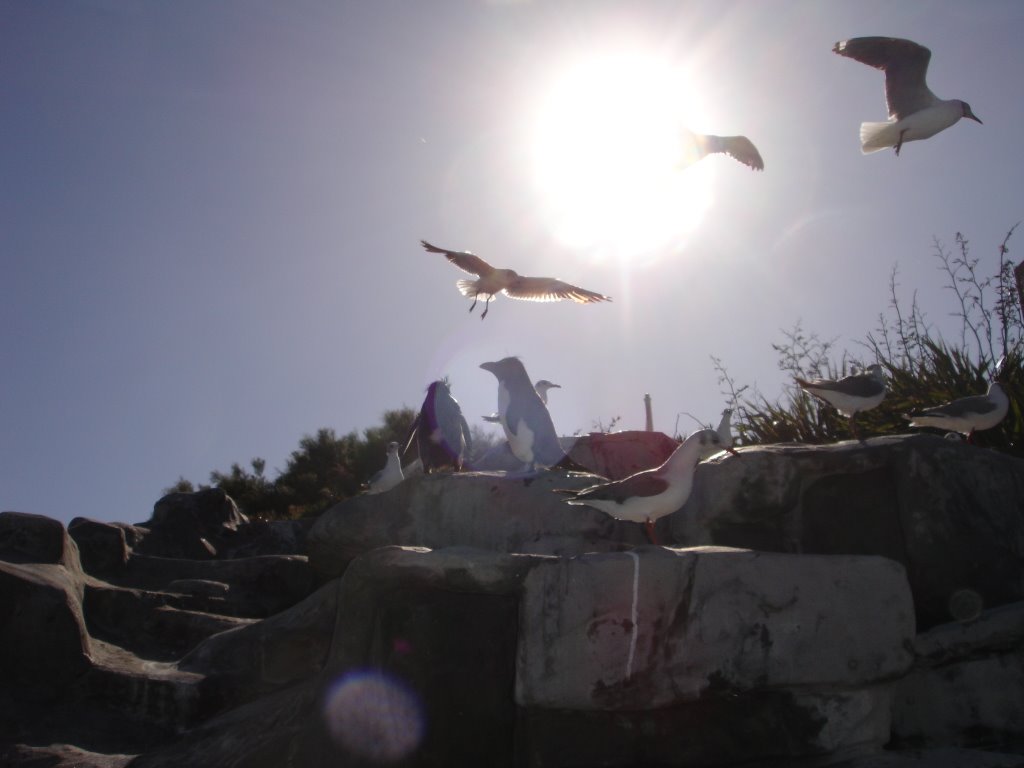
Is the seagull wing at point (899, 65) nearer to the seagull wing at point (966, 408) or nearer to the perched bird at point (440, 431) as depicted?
the seagull wing at point (966, 408)

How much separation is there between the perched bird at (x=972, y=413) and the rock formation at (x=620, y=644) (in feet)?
3.26

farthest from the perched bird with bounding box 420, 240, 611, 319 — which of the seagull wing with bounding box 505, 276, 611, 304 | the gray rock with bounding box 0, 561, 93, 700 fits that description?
the gray rock with bounding box 0, 561, 93, 700

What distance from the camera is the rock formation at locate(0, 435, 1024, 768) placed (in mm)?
3914

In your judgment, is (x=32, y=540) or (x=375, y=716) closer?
(x=375, y=716)

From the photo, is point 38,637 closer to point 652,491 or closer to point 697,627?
point 652,491

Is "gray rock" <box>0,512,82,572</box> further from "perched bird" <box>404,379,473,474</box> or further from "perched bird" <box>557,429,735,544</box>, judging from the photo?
"perched bird" <box>557,429,735,544</box>

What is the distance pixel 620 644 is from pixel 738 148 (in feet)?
19.7

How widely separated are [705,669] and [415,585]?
55.2 inches

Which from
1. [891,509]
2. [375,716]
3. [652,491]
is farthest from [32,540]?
[891,509]

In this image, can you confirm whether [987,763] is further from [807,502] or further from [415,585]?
[415,585]

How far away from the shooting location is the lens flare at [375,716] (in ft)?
13.1

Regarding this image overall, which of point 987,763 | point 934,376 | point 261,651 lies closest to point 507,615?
point 987,763

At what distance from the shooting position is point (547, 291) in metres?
9.59

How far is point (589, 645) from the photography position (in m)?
3.94
